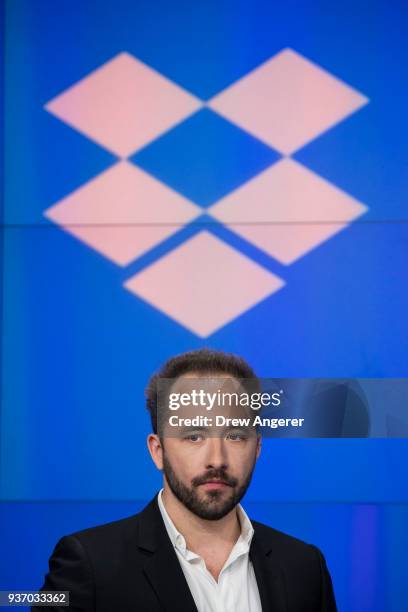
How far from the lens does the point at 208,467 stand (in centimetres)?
151

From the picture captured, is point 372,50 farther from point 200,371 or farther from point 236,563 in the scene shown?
point 236,563

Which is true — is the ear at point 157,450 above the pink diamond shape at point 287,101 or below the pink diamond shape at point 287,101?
below

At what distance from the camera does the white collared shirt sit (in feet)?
4.66

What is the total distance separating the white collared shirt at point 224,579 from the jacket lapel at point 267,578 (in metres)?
0.02

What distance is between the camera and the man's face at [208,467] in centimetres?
148

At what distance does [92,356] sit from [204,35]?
942 mm

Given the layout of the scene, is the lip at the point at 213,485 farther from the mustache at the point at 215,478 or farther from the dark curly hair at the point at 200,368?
the dark curly hair at the point at 200,368

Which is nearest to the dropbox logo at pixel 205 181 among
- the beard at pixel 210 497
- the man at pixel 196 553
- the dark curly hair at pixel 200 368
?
the dark curly hair at pixel 200 368

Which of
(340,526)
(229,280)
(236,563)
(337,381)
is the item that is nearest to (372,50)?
(229,280)

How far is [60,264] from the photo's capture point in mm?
2225

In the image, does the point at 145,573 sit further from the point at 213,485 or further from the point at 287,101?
the point at 287,101

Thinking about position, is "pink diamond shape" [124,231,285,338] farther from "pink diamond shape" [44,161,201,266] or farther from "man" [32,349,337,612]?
"man" [32,349,337,612]

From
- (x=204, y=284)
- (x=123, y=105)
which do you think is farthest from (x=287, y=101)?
(x=204, y=284)

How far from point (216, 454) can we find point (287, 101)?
44.8 inches
